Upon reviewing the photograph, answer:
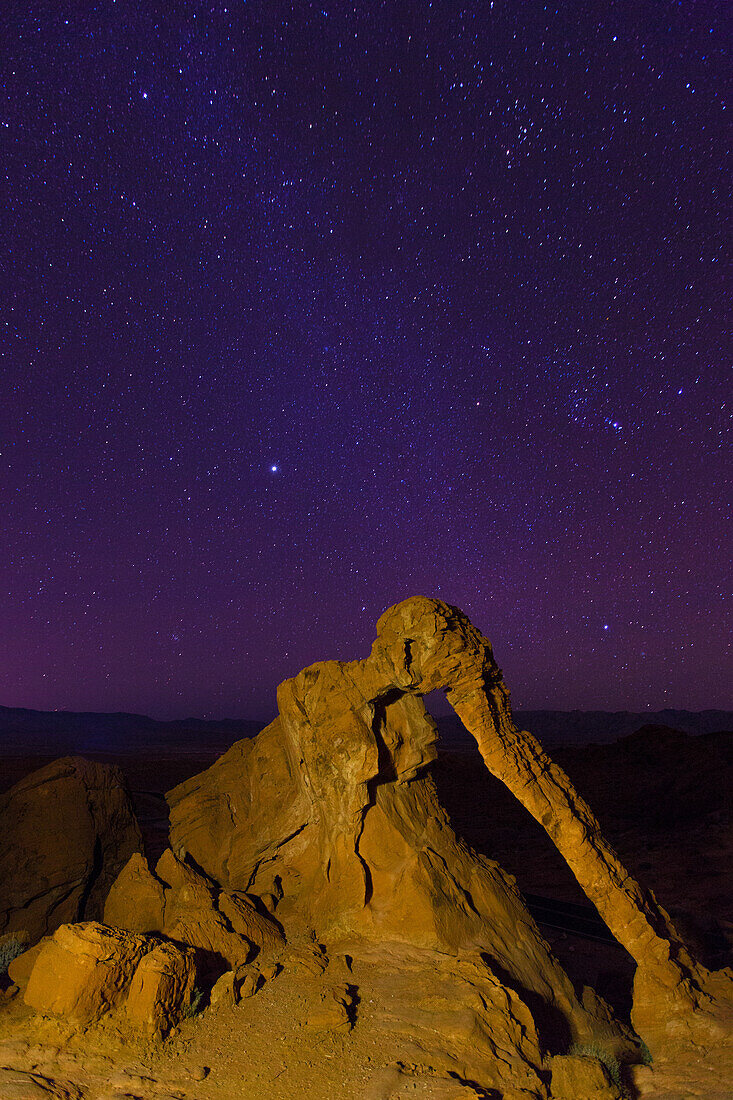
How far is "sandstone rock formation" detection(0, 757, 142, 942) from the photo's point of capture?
36.3ft

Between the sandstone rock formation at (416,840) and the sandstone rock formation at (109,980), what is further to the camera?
the sandstone rock formation at (416,840)

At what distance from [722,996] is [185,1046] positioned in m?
7.51

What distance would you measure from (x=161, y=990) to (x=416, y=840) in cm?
447

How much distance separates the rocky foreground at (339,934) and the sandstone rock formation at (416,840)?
37 mm

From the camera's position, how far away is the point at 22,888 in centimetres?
1108

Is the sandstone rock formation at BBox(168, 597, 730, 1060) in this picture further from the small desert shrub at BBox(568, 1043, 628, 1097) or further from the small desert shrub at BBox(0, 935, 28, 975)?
the small desert shrub at BBox(0, 935, 28, 975)

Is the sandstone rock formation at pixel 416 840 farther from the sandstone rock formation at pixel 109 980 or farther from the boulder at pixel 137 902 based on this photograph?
the sandstone rock formation at pixel 109 980

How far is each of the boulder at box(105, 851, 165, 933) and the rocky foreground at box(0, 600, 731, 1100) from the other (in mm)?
31

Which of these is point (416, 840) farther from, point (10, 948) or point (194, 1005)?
point (10, 948)

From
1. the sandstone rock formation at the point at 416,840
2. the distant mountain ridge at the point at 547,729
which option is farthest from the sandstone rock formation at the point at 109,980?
the distant mountain ridge at the point at 547,729

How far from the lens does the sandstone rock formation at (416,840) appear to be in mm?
8594

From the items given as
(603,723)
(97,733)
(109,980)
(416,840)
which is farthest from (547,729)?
(109,980)

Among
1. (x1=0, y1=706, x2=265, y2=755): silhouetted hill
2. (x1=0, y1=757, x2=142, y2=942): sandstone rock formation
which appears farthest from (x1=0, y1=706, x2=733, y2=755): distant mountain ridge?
(x1=0, y1=757, x2=142, y2=942): sandstone rock formation

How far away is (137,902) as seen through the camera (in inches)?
382
